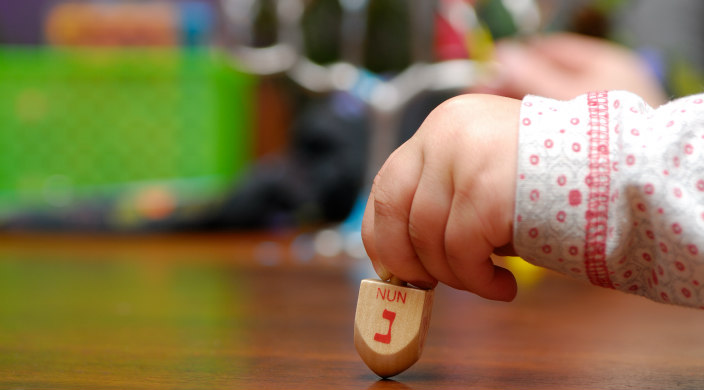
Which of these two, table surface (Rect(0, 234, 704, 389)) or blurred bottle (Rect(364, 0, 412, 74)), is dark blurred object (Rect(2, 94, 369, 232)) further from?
table surface (Rect(0, 234, 704, 389))

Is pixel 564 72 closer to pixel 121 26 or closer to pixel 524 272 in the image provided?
pixel 524 272

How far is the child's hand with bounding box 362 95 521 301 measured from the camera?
0.38 m

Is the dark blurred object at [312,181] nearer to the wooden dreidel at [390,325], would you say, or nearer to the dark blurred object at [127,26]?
the dark blurred object at [127,26]

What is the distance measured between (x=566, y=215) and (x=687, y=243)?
51 mm

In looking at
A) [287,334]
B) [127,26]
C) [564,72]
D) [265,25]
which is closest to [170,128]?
[127,26]

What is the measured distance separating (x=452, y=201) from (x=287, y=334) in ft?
0.70

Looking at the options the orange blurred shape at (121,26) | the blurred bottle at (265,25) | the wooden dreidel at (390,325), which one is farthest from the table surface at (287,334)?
the orange blurred shape at (121,26)

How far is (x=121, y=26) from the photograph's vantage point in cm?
200

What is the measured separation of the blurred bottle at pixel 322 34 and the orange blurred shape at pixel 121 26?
56 cm

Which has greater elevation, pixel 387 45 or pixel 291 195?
pixel 387 45

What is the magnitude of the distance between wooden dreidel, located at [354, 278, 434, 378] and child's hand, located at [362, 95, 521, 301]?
13 millimetres

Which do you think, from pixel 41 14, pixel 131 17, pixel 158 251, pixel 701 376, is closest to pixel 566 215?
pixel 701 376

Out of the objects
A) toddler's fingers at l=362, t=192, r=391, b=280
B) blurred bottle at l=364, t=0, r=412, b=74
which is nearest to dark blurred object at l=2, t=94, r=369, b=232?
blurred bottle at l=364, t=0, r=412, b=74

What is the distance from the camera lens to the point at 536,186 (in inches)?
14.8
